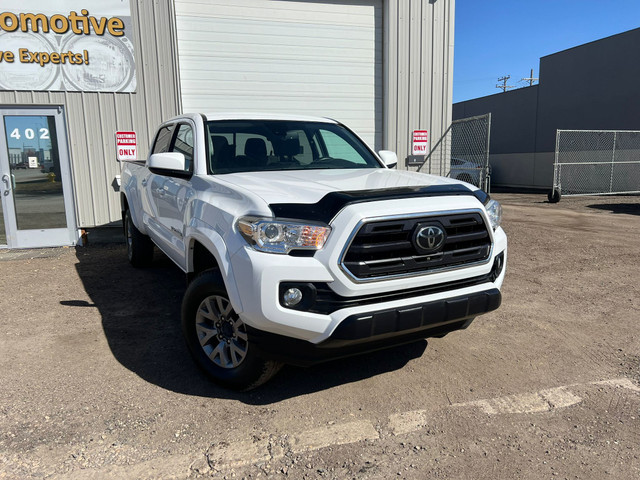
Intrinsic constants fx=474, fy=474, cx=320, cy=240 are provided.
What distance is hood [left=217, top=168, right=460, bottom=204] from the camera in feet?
9.25

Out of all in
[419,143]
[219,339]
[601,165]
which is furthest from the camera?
[601,165]

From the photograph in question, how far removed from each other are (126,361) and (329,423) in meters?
1.75

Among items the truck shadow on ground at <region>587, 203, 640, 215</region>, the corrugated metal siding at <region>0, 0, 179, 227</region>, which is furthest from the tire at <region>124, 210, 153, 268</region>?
the truck shadow on ground at <region>587, 203, 640, 215</region>

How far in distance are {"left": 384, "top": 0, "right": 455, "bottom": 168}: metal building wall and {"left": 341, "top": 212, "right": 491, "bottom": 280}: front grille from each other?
262 inches

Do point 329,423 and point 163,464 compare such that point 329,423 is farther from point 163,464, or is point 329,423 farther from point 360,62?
point 360,62

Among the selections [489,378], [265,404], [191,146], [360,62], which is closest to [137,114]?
[360,62]

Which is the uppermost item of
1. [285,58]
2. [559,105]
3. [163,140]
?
[559,105]

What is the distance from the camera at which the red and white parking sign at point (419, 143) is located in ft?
30.8

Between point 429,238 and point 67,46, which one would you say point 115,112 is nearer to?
point 67,46

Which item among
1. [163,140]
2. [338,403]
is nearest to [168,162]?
[163,140]

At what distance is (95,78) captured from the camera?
7879 millimetres

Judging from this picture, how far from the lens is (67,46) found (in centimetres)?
766

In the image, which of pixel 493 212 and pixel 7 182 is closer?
pixel 493 212

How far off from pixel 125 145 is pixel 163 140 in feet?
11.1
